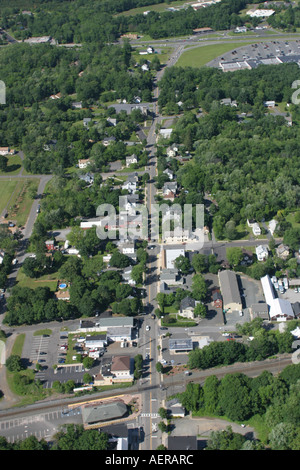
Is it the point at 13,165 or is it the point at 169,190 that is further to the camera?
the point at 13,165

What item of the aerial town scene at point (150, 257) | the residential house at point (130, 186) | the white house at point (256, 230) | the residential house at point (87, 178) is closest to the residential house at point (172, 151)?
the aerial town scene at point (150, 257)

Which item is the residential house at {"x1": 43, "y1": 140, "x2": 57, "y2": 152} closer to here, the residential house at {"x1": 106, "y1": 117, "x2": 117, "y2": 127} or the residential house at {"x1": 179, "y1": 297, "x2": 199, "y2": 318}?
the residential house at {"x1": 106, "y1": 117, "x2": 117, "y2": 127}

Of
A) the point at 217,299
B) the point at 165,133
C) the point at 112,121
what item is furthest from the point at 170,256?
the point at 112,121

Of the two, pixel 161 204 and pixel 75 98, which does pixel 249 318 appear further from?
pixel 75 98

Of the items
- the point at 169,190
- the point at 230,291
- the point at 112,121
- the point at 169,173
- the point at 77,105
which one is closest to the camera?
the point at 230,291

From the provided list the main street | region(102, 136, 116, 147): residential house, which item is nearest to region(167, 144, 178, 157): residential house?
region(102, 136, 116, 147): residential house

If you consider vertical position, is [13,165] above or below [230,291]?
above

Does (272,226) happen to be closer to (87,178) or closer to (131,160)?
(131,160)

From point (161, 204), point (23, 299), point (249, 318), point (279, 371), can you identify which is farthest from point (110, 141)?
point (279, 371)
